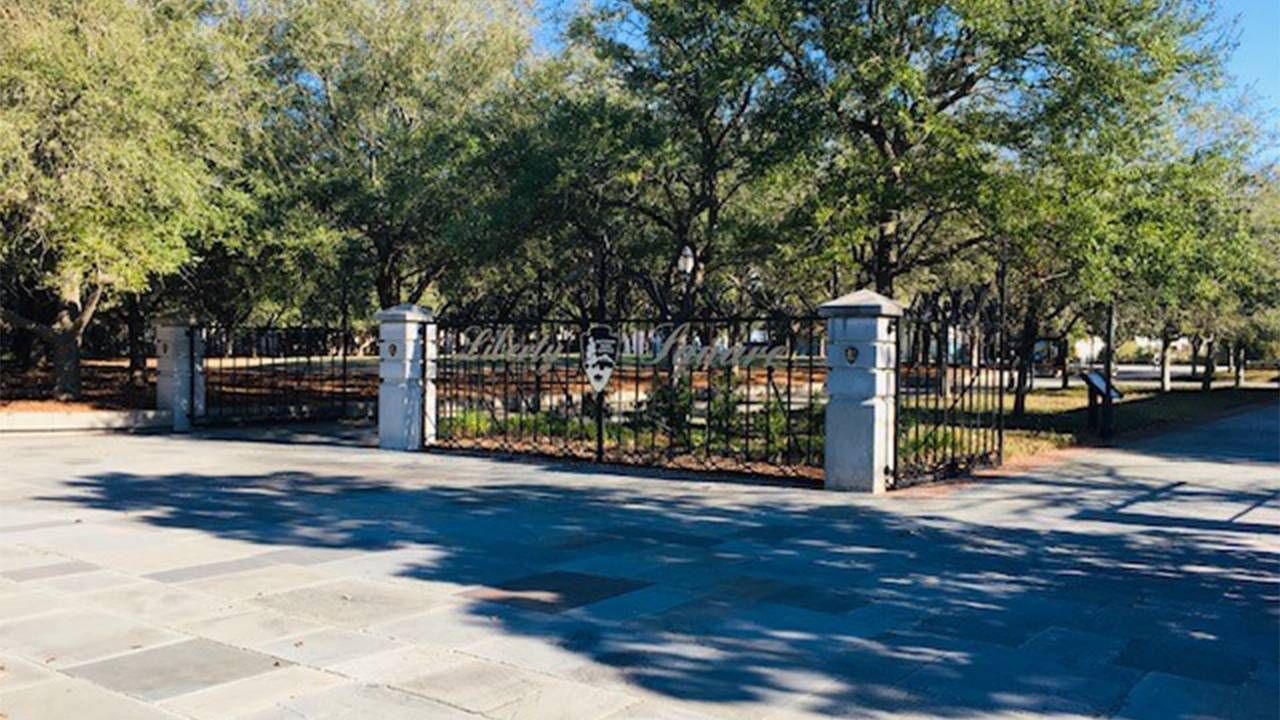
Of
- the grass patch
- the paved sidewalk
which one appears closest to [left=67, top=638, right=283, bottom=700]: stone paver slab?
the paved sidewalk

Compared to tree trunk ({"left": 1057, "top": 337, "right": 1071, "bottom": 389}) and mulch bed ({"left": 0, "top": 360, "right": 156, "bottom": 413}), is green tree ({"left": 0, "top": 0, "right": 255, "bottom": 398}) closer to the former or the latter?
mulch bed ({"left": 0, "top": 360, "right": 156, "bottom": 413})

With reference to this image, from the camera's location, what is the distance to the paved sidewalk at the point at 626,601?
452 cm

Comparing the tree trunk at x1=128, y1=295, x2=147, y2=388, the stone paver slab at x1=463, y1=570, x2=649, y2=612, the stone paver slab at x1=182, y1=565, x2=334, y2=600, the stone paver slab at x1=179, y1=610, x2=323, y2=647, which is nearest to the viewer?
the stone paver slab at x1=179, y1=610, x2=323, y2=647

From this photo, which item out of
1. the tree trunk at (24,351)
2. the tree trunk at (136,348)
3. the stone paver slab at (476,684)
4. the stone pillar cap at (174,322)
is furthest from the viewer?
the tree trunk at (24,351)

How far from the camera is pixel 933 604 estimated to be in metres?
6.12

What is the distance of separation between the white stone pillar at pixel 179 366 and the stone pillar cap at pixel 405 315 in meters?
5.43

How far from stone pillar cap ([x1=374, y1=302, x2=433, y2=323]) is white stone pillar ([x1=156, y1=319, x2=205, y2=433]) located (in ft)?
17.8

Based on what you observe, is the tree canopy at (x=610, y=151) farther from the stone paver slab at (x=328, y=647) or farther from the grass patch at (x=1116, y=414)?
the stone paver slab at (x=328, y=647)

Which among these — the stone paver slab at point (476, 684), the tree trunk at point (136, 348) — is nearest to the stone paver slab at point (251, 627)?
the stone paver slab at point (476, 684)

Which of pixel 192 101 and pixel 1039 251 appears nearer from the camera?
pixel 1039 251

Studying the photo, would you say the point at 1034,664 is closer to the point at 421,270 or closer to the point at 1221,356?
the point at 421,270

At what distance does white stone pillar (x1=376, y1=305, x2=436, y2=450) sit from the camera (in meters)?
14.8

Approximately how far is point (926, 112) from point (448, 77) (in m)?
10.8

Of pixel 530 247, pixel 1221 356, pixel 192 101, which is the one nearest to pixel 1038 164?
pixel 530 247
